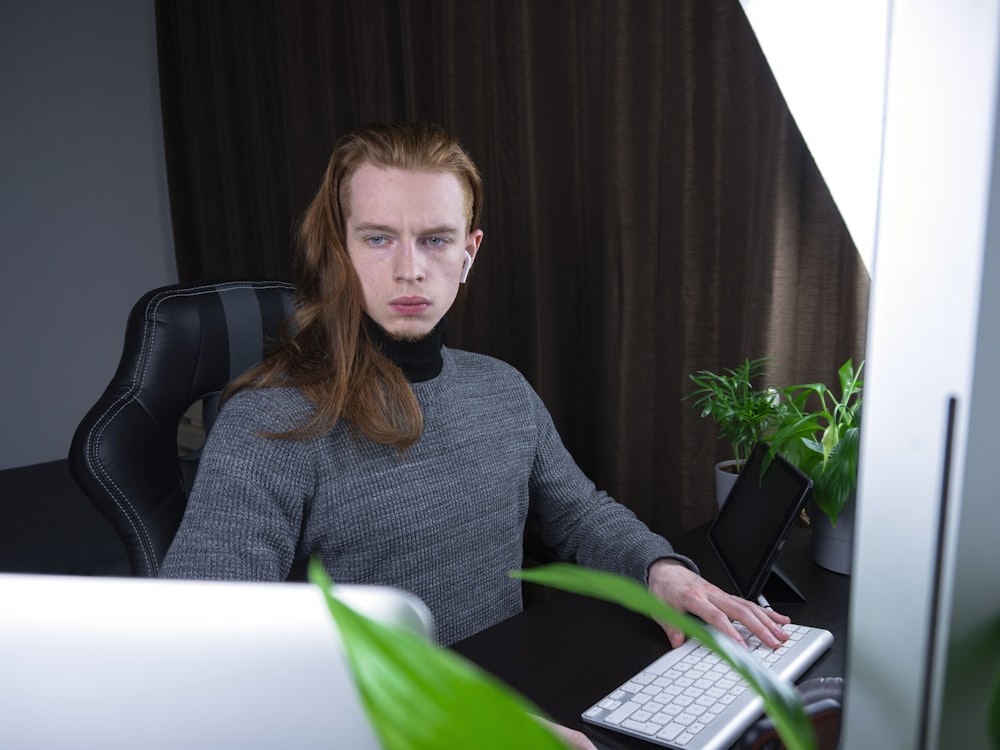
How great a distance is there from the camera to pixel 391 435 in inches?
47.8

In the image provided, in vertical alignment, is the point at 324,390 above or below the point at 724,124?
below

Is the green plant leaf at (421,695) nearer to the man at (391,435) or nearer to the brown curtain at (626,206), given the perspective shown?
the man at (391,435)

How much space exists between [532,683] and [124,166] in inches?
179

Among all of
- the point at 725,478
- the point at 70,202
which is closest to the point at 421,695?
the point at 725,478

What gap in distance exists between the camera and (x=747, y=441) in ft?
4.69

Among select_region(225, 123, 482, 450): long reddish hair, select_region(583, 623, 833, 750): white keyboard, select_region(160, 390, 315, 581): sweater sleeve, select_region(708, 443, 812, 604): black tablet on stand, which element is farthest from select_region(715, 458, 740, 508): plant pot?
select_region(160, 390, 315, 581): sweater sleeve

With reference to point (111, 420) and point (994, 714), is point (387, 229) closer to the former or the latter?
point (111, 420)

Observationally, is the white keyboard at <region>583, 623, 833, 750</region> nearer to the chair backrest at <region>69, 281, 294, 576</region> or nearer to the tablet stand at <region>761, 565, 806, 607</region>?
the tablet stand at <region>761, 565, 806, 607</region>

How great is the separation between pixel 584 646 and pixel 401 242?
0.64m

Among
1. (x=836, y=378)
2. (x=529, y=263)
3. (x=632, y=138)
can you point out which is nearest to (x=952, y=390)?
(x=836, y=378)

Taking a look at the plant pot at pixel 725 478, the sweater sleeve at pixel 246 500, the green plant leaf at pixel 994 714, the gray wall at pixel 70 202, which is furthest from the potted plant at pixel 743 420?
the gray wall at pixel 70 202

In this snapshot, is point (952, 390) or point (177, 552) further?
point (177, 552)

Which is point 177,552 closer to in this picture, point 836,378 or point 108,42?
point 836,378

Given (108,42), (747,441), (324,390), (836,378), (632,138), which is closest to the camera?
(324,390)
